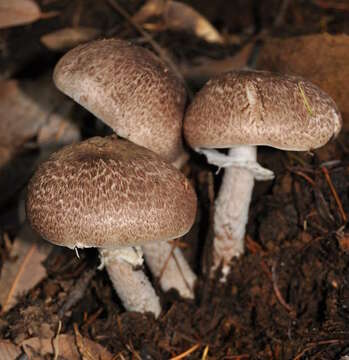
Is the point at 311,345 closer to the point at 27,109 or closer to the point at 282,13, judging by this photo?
the point at 27,109

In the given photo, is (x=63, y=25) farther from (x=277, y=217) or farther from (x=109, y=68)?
(x=277, y=217)

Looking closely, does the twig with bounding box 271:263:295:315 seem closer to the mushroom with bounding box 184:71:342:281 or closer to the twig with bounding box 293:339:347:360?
the twig with bounding box 293:339:347:360

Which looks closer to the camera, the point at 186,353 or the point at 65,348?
the point at 65,348

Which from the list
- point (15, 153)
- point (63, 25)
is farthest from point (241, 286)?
point (63, 25)

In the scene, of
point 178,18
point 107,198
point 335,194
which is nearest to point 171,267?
point 107,198

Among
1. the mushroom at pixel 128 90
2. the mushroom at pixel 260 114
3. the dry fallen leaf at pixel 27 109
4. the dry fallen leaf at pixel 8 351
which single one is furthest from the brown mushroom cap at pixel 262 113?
the dry fallen leaf at pixel 27 109

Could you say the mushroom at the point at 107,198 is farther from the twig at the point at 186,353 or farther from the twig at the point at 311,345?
the twig at the point at 311,345

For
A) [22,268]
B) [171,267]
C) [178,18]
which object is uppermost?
[178,18]

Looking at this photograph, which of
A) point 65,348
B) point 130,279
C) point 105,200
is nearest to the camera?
point 105,200
